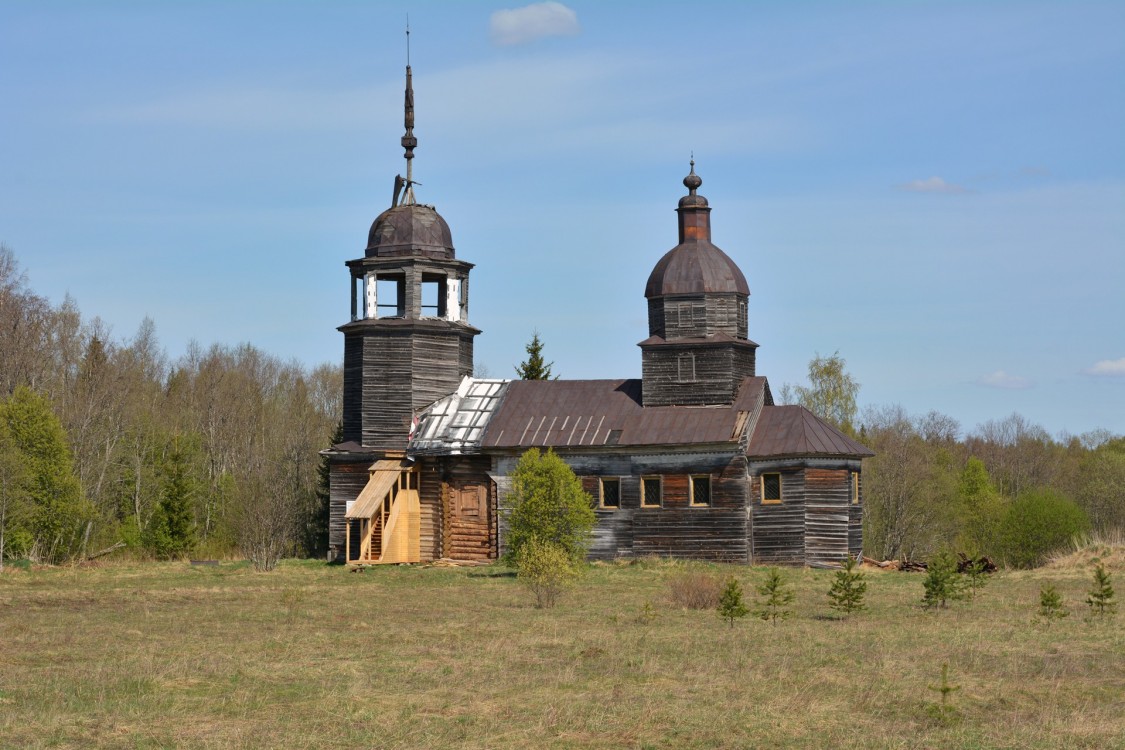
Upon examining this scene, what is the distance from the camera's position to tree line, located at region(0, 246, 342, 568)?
130 ft

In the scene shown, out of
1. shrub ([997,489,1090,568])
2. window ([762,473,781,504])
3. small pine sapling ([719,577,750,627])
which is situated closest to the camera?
small pine sapling ([719,577,750,627])

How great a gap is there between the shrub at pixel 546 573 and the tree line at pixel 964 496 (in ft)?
48.6

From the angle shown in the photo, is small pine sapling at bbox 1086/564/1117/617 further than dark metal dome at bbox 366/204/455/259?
No

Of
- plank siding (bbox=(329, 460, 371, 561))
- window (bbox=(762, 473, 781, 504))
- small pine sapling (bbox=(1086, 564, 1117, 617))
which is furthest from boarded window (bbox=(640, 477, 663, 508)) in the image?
small pine sapling (bbox=(1086, 564, 1117, 617))

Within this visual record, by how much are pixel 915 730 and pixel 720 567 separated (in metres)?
22.1

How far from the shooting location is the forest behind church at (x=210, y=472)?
4006 centimetres

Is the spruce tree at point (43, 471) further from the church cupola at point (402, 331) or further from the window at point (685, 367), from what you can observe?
the window at point (685, 367)

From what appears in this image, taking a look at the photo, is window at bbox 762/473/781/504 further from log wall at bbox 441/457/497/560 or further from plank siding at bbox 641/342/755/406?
log wall at bbox 441/457/497/560

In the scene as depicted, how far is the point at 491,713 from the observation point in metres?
15.0

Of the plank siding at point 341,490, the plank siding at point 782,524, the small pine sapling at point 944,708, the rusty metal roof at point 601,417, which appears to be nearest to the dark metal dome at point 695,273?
the rusty metal roof at point 601,417

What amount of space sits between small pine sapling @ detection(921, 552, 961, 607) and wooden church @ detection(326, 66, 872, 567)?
11.3 metres

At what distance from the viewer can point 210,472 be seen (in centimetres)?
6625

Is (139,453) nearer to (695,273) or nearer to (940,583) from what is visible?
(695,273)

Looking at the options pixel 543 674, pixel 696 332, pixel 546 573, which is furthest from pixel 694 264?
pixel 543 674
